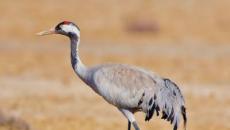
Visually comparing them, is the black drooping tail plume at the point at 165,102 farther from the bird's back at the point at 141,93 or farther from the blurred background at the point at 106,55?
the blurred background at the point at 106,55

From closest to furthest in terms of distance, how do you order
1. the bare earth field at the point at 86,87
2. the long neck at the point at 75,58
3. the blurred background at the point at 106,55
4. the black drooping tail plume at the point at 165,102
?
the black drooping tail plume at the point at 165,102 < the long neck at the point at 75,58 < the bare earth field at the point at 86,87 < the blurred background at the point at 106,55

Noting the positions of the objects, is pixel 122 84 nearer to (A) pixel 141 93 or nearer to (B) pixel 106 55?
(A) pixel 141 93

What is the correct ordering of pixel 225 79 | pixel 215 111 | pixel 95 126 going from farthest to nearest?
pixel 225 79, pixel 215 111, pixel 95 126

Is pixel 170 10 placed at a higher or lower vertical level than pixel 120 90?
lower

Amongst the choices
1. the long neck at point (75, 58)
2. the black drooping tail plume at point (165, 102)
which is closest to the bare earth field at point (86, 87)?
the long neck at point (75, 58)

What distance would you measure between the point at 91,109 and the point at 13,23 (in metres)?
17.3

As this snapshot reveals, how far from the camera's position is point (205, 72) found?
2678cm

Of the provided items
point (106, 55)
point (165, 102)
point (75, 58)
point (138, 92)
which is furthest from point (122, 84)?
point (106, 55)

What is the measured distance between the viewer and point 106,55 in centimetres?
3108

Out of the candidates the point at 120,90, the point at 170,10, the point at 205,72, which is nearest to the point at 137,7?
the point at 170,10

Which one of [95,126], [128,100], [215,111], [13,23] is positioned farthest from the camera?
[13,23]

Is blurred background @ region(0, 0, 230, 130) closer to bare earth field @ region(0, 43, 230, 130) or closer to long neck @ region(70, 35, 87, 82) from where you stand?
bare earth field @ region(0, 43, 230, 130)

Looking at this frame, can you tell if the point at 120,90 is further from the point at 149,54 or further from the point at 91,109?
the point at 149,54

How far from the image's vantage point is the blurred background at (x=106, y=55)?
19.4 m
